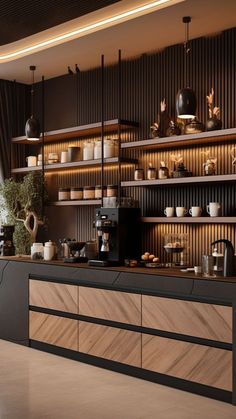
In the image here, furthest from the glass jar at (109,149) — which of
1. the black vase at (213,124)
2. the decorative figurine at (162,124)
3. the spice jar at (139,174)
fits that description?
the black vase at (213,124)

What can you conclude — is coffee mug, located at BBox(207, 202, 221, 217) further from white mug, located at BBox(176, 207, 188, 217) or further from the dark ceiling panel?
the dark ceiling panel

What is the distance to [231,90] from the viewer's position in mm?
5355

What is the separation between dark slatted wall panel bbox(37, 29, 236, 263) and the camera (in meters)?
5.40

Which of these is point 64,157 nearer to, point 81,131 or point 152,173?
point 81,131

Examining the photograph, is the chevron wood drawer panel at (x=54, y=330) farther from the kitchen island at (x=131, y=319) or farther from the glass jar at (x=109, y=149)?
the glass jar at (x=109, y=149)

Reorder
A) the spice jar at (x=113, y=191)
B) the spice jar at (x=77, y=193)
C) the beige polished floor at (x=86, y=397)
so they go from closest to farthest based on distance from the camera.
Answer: the beige polished floor at (x=86, y=397), the spice jar at (x=113, y=191), the spice jar at (x=77, y=193)

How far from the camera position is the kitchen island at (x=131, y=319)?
→ 436 centimetres

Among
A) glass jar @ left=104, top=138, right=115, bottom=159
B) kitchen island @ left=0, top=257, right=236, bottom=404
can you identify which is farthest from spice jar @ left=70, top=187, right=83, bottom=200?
kitchen island @ left=0, top=257, right=236, bottom=404

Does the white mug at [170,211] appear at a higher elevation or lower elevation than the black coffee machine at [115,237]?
higher

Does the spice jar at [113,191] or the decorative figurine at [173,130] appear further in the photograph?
the spice jar at [113,191]

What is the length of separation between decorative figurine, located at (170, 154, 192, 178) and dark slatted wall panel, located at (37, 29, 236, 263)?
6 centimetres

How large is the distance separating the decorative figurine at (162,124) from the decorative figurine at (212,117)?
0.49 meters

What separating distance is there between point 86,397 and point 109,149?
2.76 metres

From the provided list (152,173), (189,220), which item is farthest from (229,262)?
(152,173)
